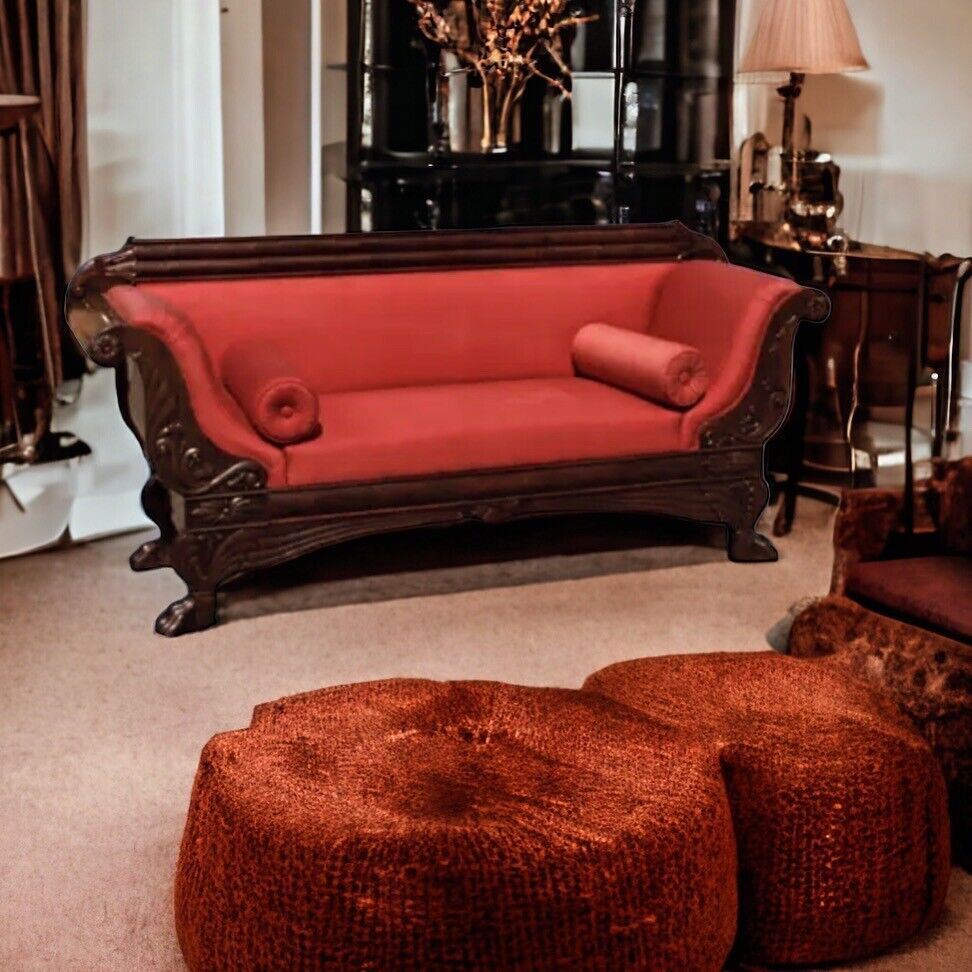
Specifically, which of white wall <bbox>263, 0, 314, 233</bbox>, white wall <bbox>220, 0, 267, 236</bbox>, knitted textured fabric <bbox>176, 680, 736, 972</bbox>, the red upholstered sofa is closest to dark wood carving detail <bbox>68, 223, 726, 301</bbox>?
the red upholstered sofa

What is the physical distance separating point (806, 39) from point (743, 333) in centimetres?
143

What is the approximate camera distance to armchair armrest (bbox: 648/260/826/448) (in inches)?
162

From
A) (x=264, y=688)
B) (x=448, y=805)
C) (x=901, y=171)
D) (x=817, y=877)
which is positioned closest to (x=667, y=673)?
(x=817, y=877)

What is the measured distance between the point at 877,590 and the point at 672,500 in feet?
4.59

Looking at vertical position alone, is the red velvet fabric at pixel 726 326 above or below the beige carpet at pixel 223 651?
above

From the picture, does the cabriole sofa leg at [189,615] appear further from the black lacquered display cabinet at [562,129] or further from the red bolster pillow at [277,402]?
the black lacquered display cabinet at [562,129]

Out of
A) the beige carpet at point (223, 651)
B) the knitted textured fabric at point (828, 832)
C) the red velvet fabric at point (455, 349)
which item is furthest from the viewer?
the red velvet fabric at point (455, 349)

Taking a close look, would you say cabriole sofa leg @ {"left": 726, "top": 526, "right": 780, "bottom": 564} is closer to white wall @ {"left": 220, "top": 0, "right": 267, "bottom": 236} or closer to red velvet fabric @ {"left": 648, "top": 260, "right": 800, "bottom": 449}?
red velvet fabric @ {"left": 648, "top": 260, "right": 800, "bottom": 449}

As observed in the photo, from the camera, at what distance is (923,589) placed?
109 inches

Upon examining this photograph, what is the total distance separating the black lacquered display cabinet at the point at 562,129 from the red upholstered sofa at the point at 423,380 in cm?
73

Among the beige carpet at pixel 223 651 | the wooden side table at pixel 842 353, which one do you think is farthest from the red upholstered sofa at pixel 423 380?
the wooden side table at pixel 842 353

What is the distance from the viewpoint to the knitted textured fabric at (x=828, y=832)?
219 cm

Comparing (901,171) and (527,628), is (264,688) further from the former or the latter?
(901,171)

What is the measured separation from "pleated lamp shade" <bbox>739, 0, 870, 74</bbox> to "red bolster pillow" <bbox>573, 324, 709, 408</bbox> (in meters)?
1.24
